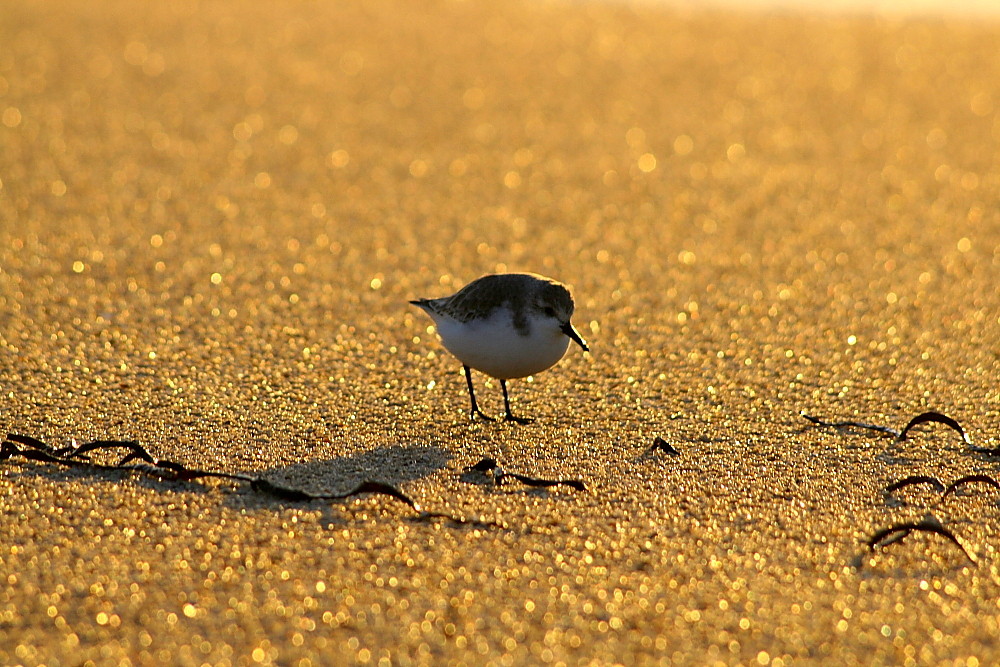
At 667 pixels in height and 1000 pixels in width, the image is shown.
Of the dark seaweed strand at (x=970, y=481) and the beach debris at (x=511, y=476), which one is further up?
the dark seaweed strand at (x=970, y=481)

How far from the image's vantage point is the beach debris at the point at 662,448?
327 cm

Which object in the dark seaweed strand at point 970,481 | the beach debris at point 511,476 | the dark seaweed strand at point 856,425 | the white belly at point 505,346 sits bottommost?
the beach debris at point 511,476

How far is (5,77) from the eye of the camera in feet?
23.4

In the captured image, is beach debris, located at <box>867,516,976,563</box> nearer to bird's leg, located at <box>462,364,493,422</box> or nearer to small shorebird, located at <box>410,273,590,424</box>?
small shorebird, located at <box>410,273,590,424</box>

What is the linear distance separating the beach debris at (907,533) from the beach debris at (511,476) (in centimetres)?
68

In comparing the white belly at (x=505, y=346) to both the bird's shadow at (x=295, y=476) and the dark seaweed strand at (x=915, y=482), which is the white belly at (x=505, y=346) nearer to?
the bird's shadow at (x=295, y=476)

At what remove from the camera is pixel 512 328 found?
11.4 ft

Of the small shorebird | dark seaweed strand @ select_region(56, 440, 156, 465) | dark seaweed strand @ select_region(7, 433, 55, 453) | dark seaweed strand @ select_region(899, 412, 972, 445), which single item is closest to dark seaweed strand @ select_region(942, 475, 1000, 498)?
dark seaweed strand @ select_region(899, 412, 972, 445)

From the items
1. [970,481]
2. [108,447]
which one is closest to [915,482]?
[970,481]

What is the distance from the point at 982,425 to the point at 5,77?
5.71 meters

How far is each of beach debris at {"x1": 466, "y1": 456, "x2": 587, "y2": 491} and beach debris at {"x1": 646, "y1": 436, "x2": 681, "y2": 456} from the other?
0.32 metres

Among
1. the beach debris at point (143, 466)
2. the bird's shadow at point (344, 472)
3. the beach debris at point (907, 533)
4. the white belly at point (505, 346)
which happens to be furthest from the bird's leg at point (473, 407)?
the beach debris at point (907, 533)

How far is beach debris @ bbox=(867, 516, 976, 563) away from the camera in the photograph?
267 centimetres

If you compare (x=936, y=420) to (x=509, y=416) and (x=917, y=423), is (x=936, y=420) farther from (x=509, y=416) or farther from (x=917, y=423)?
(x=509, y=416)
